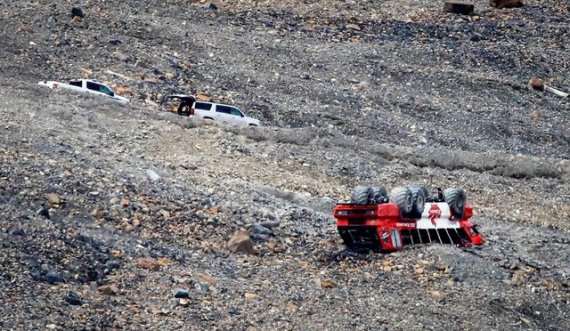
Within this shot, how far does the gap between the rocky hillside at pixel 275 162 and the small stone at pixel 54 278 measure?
0.10 ft

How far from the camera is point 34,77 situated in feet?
105

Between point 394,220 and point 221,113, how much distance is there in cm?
1162

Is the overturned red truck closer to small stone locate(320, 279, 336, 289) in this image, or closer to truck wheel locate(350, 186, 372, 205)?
truck wheel locate(350, 186, 372, 205)

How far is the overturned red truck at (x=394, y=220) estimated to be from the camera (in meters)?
19.7

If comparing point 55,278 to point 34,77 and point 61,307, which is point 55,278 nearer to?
point 61,307

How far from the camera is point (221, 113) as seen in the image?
1217 inches

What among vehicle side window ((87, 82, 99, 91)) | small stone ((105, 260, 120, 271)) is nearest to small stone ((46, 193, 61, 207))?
small stone ((105, 260, 120, 271))

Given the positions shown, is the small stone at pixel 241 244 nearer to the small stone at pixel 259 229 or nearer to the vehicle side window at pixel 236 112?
the small stone at pixel 259 229

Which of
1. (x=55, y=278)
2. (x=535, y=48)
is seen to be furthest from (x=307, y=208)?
(x=535, y=48)

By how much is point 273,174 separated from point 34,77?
9484 mm

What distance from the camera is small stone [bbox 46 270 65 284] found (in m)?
16.5

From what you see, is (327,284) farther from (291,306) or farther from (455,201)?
(455,201)

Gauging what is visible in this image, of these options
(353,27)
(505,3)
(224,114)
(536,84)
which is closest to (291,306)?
(224,114)

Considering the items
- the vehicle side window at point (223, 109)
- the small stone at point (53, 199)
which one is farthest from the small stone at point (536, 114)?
the small stone at point (53, 199)
